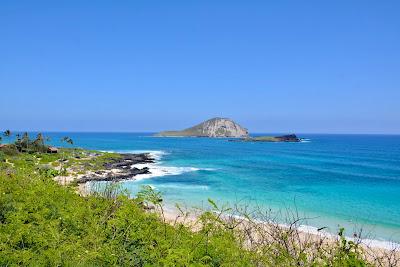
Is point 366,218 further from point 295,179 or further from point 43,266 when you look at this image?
point 43,266

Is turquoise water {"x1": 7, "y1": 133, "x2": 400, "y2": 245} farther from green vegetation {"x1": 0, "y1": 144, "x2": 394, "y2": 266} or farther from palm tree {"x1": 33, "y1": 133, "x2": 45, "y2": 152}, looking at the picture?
palm tree {"x1": 33, "y1": 133, "x2": 45, "y2": 152}

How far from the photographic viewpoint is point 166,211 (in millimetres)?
33000

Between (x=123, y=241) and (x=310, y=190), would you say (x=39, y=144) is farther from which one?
(x=123, y=241)

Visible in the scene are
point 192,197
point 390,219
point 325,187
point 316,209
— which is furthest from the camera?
point 325,187

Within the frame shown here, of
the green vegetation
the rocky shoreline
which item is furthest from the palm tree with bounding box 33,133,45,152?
the green vegetation

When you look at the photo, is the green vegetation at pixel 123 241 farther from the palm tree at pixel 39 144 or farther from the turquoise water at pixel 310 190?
the palm tree at pixel 39 144

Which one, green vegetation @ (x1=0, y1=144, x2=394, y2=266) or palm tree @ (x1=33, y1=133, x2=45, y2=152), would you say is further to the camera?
palm tree @ (x1=33, y1=133, x2=45, y2=152)

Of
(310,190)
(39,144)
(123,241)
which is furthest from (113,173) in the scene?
(123,241)

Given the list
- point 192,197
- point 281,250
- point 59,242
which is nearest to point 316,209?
point 192,197

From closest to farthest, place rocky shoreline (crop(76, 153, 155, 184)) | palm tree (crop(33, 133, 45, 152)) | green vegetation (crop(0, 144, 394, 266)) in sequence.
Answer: green vegetation (crop(0, 144, 394, 266)), rocky shoreline (crop(76, 153, 155, 184)), palm tree (crop(33, 133, 45, 152))

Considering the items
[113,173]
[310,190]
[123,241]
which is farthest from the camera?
[113,173]

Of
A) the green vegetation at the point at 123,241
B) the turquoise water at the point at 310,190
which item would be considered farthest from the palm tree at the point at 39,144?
the green vegetation at the point at 123,241

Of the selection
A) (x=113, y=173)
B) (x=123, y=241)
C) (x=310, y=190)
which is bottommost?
(x=310, y=190)

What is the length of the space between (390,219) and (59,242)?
104 ft
